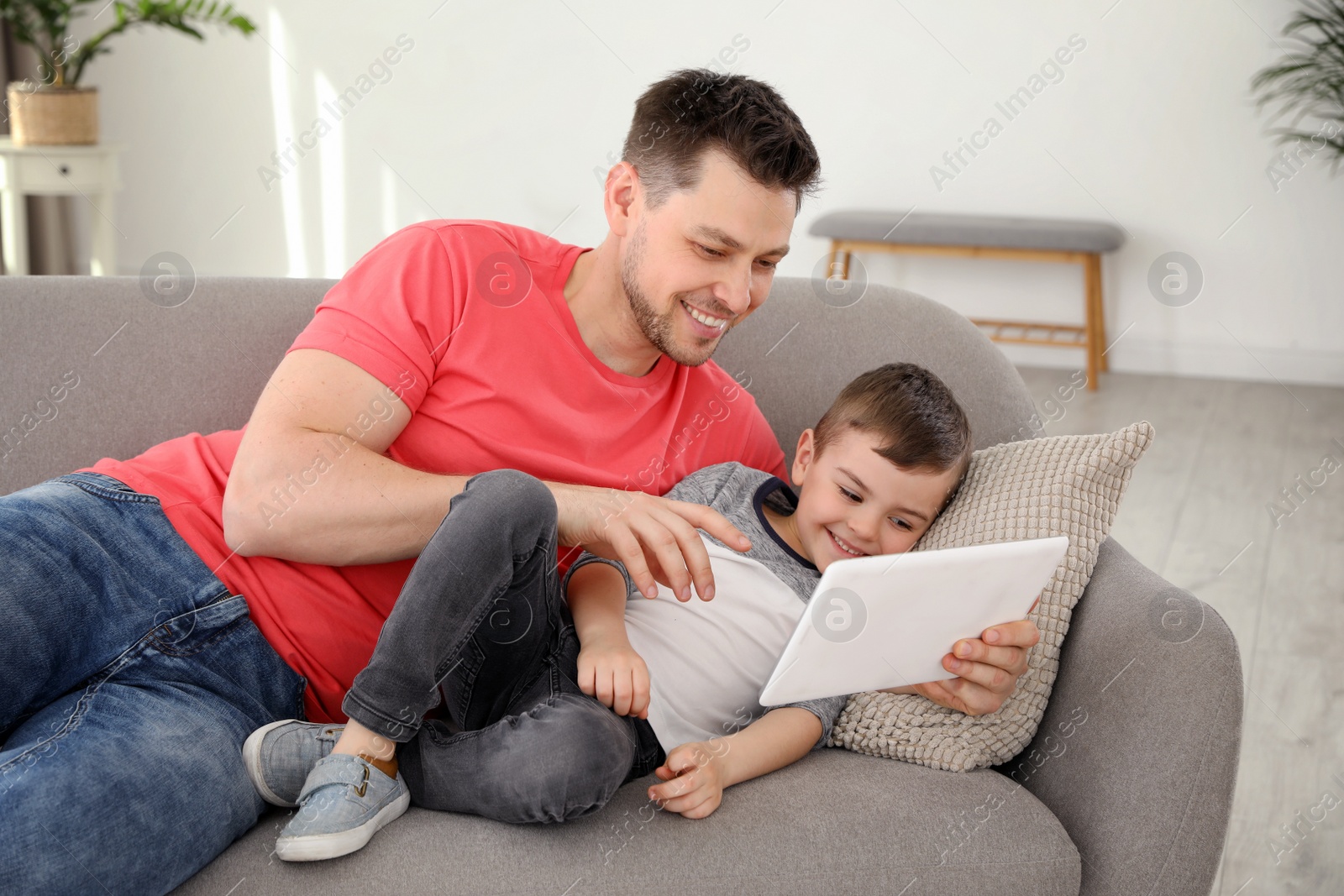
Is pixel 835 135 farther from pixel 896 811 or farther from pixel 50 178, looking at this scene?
pixel 896 811

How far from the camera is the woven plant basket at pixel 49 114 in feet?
11.4

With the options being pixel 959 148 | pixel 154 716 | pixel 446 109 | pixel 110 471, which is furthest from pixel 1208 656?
pixel 446 109

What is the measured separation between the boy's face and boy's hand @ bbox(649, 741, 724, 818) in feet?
1.24

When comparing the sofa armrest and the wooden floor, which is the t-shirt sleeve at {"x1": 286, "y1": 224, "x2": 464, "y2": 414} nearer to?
the sofa armrest

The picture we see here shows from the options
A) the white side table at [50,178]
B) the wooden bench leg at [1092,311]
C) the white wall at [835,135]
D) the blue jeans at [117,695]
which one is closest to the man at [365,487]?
the blue jeans at [117,695]

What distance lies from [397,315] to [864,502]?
603mm

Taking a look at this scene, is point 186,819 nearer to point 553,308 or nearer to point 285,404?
point 285,404

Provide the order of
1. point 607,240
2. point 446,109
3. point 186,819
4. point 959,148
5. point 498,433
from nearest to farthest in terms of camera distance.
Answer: point 186,819 → point 498,433 → point 607,240 → point 959,148 → point 446,109

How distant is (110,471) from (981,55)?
12.9 feet

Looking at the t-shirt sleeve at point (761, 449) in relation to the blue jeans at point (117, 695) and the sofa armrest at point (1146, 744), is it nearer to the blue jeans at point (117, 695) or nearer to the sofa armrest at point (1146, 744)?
the sofa armrest at point (1146, 744)

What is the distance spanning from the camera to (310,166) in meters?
5.04

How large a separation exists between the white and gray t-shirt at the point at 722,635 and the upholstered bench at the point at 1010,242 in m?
3.10

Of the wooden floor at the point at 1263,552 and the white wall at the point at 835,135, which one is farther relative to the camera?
the white wall at the point at 835,135

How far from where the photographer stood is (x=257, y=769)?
1.06 m
